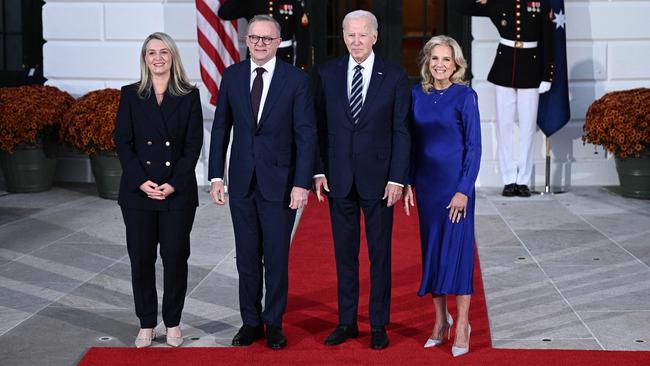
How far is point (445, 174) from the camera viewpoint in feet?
20.0

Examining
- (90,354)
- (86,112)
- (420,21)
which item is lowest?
(90,354)

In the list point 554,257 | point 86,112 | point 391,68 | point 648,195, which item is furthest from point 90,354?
point 648,195

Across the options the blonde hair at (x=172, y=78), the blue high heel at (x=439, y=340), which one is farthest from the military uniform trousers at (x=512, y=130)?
the blonde hair at (x=172, y=78)

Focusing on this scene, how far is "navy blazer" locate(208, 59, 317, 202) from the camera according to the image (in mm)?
6094

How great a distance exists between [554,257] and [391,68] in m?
3.03

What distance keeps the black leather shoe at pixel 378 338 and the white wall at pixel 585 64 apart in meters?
6.09

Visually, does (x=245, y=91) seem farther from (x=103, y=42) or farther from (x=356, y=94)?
(x=103, y=42)

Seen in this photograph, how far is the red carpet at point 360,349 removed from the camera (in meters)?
5.99

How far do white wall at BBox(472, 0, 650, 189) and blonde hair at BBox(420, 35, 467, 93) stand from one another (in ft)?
19.8

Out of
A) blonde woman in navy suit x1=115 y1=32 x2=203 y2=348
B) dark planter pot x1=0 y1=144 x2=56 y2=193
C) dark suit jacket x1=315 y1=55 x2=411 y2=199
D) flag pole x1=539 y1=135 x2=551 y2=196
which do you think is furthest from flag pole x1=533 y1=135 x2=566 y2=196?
blonde woman in navy suit x1=115 y1=32 x2=203 y2=348

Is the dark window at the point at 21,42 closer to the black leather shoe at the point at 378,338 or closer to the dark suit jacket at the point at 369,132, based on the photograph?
the dark suit jacket at the point at 369,132

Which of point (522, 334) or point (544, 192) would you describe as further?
point (544, 192)

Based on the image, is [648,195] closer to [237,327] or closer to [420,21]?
[420,21]

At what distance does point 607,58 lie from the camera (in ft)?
40.0
